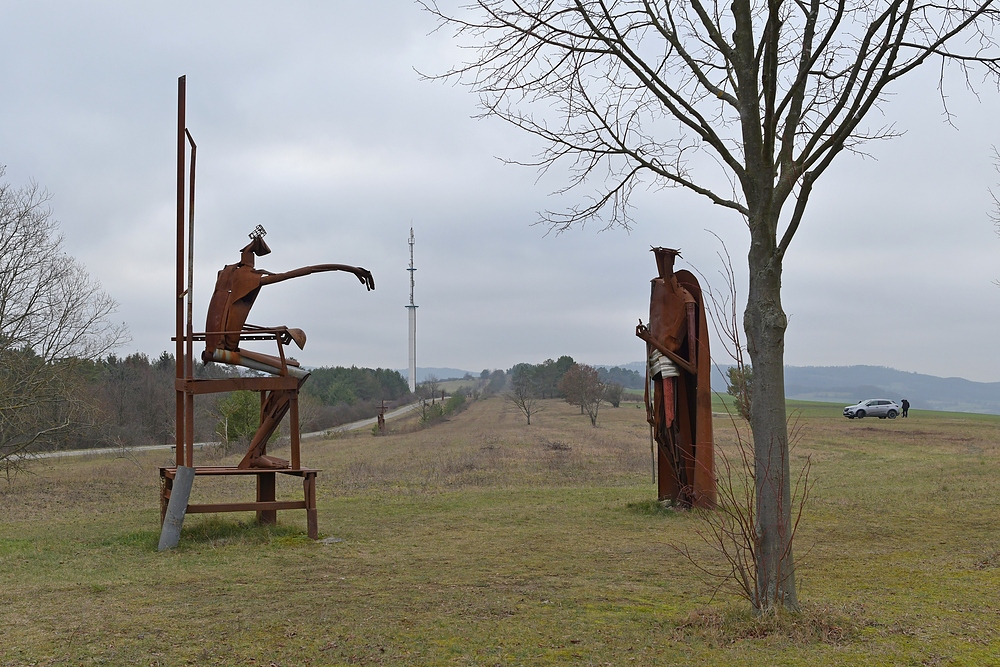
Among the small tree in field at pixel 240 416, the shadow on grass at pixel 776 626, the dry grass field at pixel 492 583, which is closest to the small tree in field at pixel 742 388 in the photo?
the dry grass field at pixel 492 583

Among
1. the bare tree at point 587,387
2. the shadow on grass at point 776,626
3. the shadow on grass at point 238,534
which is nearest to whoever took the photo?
the shadow on grass at point 776,626

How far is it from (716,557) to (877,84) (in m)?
5.25

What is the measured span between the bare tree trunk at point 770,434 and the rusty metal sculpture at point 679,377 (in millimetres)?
6847

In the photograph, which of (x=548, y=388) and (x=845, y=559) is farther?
(x=548, y=388)

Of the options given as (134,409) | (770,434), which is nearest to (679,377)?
(770,434)

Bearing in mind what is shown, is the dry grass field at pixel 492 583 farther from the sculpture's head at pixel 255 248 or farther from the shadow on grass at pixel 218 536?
the sculpture's head at pixel 255 248

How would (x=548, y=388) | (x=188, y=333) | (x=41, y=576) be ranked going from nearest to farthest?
(x=41, y=576)
(x=188, y=333)
(x=548, y=388)

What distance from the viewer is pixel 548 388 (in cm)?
9519

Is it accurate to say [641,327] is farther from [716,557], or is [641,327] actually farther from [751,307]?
[751,307]

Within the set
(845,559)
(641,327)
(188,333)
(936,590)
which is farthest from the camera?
(641,327)

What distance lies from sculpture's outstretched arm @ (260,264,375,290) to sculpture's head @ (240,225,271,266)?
1.01 ft

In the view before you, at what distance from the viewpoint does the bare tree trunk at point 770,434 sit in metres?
5.12

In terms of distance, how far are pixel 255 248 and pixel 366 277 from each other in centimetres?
148

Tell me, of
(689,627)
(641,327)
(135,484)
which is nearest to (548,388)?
(135,484)
